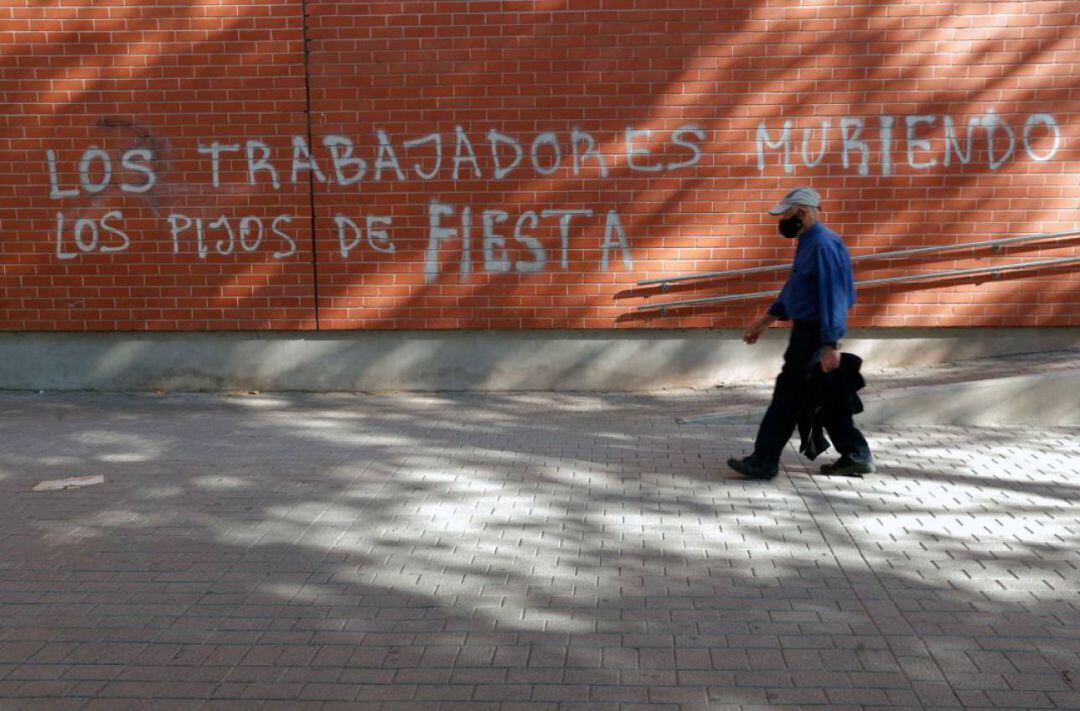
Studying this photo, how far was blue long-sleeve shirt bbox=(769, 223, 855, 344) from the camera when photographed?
590 centimetres

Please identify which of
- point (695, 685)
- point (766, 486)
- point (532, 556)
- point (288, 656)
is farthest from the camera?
point (766, 486)

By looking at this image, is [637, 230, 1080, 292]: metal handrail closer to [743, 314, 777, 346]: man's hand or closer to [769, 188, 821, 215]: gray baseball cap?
[743, 314, 777, 346]: man's hand

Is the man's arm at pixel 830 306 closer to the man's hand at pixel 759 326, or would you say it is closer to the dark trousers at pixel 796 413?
the dark trousers at pixel 796 413

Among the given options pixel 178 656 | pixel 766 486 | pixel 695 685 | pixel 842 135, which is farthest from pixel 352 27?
pixel 695 685

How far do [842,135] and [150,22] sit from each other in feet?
20.1

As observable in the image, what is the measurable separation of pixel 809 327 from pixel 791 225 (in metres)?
0.61

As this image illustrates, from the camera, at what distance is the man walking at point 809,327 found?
5914 mm

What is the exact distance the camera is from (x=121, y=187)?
947cm

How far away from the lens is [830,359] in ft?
19.4

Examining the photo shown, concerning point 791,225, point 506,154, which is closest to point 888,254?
point 791,225

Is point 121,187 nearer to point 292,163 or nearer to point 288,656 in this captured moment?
point 292,163

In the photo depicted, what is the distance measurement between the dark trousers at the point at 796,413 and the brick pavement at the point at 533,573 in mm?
Result: 238

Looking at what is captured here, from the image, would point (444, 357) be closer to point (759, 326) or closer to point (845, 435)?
point (759, 326)

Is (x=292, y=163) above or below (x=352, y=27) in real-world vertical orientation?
below
